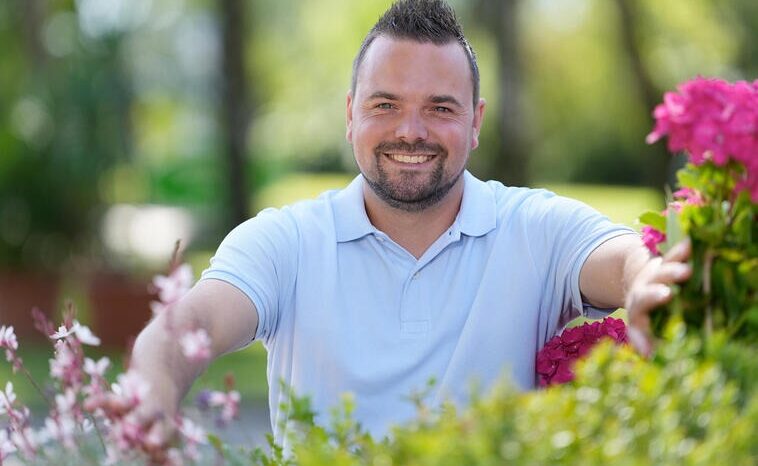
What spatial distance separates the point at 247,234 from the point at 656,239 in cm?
124

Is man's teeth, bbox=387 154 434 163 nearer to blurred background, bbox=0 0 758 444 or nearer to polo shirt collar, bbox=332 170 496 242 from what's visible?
polo shirt collar, bbox=332 170 496 242

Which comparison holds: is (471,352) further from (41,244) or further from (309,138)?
(309,138)

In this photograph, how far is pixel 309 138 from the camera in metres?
38.2

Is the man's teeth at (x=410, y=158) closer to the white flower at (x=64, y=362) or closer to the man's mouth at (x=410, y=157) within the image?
the man's mouth at (x=410, y=157)

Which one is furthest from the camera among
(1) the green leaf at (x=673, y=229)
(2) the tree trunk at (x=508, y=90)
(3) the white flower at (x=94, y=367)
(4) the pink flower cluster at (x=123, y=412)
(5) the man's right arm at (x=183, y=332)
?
(2) the tree trunk at (x=508, y=90)

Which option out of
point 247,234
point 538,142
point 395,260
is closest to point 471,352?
point 395,260

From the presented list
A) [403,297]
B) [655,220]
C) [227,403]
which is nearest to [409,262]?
[403,297]

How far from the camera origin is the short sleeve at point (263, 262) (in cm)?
315

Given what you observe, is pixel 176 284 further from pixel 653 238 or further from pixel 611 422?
pixel 653 238

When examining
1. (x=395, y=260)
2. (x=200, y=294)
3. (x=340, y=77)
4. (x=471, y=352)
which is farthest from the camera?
(x=340, y=77)

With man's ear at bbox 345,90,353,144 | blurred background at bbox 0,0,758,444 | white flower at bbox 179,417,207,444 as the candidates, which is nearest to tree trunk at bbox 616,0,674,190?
blurred background at bbox 0,0,758,444

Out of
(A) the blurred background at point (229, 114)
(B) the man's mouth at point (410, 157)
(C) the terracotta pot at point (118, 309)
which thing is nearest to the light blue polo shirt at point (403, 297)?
(B) the man's mouth at point (410, 157)

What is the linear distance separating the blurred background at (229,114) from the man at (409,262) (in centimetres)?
250

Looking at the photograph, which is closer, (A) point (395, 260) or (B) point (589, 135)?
(A) point (395, 260)
